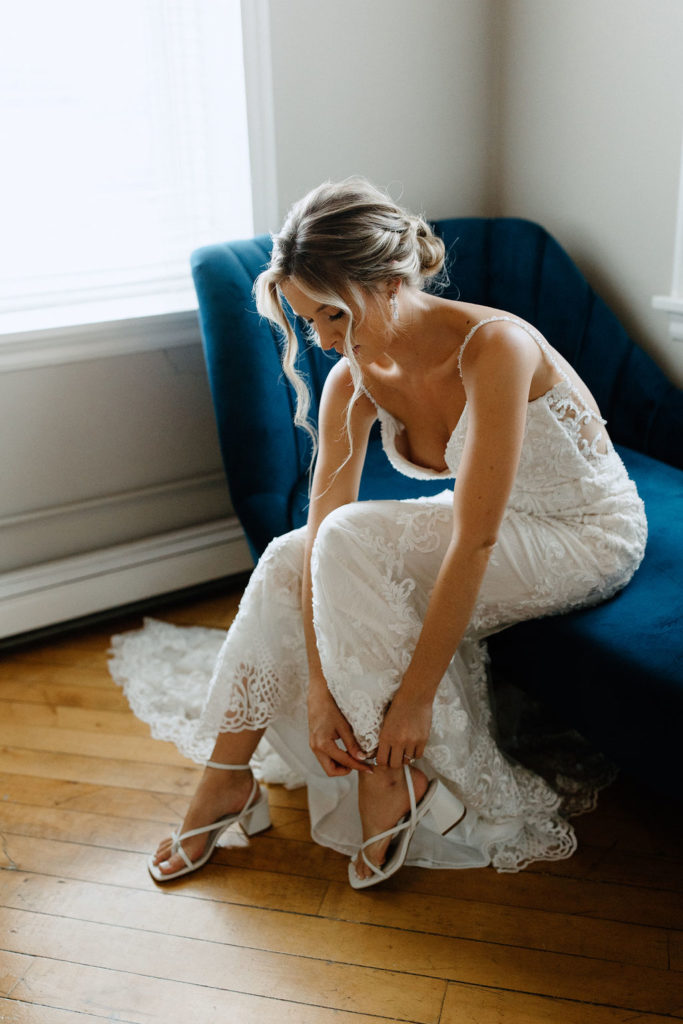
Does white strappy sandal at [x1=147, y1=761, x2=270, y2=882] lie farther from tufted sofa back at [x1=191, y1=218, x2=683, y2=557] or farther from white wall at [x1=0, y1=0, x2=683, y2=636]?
white wall at [x1=0, y1=0, x2=683, y2=636]

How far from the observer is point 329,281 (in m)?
1.34

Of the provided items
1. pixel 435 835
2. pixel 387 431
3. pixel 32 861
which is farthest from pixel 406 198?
pixel 32 861

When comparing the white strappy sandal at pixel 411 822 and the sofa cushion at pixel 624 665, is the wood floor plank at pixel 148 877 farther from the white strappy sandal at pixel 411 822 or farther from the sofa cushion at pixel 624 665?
the sofa cushion at pixel 624 665

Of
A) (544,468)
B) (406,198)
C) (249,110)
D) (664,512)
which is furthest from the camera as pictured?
(406,198)

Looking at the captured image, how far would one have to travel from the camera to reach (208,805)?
162 cm

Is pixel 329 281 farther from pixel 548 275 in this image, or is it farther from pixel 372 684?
pixel 548 275

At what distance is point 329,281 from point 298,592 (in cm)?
53

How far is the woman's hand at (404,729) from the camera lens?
55.6 inches

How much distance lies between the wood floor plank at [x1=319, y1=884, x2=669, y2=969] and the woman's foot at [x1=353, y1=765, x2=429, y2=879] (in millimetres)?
78

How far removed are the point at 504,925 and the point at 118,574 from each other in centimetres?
137

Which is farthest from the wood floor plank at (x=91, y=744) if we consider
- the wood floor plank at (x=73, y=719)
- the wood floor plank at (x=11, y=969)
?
the wood floor plank at (x=11, y=969)

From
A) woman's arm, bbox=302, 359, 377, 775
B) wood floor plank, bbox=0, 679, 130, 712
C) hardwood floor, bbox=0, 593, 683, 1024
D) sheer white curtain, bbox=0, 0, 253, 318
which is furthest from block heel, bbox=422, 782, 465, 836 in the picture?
sheer white curtain, bbox=0, 0, 253, 318

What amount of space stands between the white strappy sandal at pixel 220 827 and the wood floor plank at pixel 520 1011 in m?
0.48

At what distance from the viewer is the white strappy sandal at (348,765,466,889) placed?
→ 148 cm
